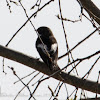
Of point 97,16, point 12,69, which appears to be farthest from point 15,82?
point 97,16

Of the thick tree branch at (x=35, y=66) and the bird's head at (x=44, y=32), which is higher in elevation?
the bird's head at (x=44, y=32)

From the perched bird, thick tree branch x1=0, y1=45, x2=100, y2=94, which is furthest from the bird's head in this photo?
thick tree branch x1=0, y1=45, x2=100, y2=94

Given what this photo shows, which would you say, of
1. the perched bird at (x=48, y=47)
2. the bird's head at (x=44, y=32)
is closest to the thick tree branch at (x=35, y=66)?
the perched bird at (x=48, y=47)

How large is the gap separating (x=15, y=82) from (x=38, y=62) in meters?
0.33

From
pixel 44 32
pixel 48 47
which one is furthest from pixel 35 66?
pixel 44 32

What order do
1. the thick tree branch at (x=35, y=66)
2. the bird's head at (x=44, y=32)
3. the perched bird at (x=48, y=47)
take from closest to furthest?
the thick tree branch at (x=35, y=66)
the perched bird at (x=48, y=47)
the bird's head at (x=44, y=32)

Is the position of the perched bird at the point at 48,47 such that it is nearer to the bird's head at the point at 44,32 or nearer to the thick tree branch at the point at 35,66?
the bird's head at the point at 44,32

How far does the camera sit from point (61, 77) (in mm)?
2957

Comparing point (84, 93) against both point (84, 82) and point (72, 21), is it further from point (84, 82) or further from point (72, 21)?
point (72, 21)

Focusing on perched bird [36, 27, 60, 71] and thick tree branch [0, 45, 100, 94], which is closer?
thick tree branch [0, 45, 100, 94]

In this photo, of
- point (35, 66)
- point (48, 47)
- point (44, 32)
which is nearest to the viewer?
point (35, 66)

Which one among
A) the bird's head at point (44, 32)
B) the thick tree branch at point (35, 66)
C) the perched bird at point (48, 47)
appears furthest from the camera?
the bird's head at point (44, 32)

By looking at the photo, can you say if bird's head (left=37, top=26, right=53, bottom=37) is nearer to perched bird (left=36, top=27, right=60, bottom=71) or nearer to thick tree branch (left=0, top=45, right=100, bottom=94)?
perched bird (left=36, top=27, right=60, bottom=71)

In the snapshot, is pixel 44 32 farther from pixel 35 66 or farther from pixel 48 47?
pixel 35 66
